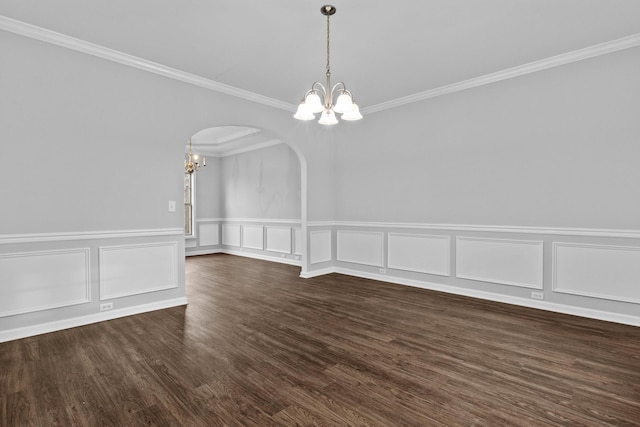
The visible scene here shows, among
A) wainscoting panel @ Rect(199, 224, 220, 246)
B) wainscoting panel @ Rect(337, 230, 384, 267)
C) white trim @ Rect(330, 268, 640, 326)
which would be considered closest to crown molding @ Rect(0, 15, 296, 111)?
wainscoting panel @ Rect(337, 230, 384, 267)

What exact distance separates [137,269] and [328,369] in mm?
Answer: 2671

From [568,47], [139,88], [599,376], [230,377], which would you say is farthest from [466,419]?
[139,88]

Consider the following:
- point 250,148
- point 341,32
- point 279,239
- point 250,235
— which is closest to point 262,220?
point 250,235

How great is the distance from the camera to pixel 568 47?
3.64 meters

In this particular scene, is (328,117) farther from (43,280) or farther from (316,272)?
(316,272)

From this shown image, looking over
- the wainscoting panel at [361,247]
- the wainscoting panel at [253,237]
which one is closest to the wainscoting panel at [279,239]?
the wainscoting panel at [253,237]

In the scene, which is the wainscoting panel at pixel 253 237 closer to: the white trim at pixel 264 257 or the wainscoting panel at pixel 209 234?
the white trim at pixel 264 257

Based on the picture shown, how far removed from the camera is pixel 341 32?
10.8 feet

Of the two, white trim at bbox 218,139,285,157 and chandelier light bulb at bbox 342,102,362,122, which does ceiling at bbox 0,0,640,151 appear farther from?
white trim at bbox 218,139,285,157

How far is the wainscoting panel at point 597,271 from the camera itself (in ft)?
11.5

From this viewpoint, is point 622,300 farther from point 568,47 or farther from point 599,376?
point 568,47

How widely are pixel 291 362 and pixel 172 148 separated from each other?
3038mm

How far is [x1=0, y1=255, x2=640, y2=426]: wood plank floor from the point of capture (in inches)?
79.1

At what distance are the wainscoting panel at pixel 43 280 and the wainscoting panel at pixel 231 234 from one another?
540 centimetres
